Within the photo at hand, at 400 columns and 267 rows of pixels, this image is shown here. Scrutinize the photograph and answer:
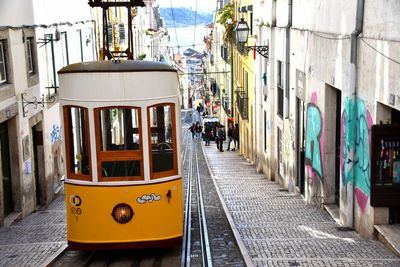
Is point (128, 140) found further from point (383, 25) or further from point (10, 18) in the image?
point (10, 18)

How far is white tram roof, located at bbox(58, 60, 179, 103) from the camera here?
29.7 feet

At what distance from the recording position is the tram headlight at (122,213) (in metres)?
9.06

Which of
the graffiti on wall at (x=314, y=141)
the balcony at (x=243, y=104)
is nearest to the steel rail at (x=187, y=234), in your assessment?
the graffiti on wall at (x=314, y=141)

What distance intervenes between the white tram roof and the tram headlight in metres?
1.52

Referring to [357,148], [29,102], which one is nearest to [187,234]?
[357,148]

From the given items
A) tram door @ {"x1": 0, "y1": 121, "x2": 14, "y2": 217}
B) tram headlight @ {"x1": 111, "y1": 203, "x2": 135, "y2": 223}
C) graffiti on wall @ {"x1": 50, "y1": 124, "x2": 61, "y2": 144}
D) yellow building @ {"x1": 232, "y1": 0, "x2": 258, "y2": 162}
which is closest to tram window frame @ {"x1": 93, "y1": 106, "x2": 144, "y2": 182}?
tram headlight @ {"x1": 111, "y1": 203, "x2": 135, "y2": 223}

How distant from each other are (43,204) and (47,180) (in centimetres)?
72

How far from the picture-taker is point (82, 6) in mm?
24656

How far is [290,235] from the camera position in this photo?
1053 centimetres

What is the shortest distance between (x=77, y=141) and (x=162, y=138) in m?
1.24

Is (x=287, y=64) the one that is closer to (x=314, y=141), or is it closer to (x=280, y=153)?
(x=280, y=153)

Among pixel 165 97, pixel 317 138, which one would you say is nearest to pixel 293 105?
pixel 317 138

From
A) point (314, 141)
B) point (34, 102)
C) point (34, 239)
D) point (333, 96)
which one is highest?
point (333, 96)

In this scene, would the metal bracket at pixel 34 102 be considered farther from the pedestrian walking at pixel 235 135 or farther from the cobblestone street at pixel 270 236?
the pedestrian walking at pixel 235 135
